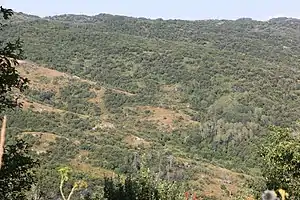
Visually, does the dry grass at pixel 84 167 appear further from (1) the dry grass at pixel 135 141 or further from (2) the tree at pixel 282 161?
(2) the tree at pixel 282 161

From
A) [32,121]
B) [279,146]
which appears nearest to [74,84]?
[32,121]

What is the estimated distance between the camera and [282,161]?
16625 mm

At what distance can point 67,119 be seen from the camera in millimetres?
118562

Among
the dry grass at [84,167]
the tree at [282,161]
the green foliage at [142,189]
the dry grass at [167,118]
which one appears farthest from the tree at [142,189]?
the dry grass at [167,118]

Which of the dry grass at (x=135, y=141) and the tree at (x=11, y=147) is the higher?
the tree at (x=11, y=147)

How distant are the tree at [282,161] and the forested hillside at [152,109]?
1765 inches

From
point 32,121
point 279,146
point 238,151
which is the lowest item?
point 238,151

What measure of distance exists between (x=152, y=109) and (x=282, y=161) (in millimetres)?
124046

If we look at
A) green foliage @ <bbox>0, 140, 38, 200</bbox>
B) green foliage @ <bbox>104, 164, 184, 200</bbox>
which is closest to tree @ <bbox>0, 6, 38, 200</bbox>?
green foliage @ <bbox>0, 140, 38, 200</bbox>

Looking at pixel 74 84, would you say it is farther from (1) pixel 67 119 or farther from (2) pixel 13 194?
(2) pixel 13 194

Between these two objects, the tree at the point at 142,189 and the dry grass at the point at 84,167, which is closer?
the tree at the point at 142,189

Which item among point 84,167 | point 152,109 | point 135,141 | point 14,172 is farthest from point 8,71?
point 152,109

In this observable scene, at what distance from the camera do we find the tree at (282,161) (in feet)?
52.5

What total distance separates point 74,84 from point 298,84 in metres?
64.5
